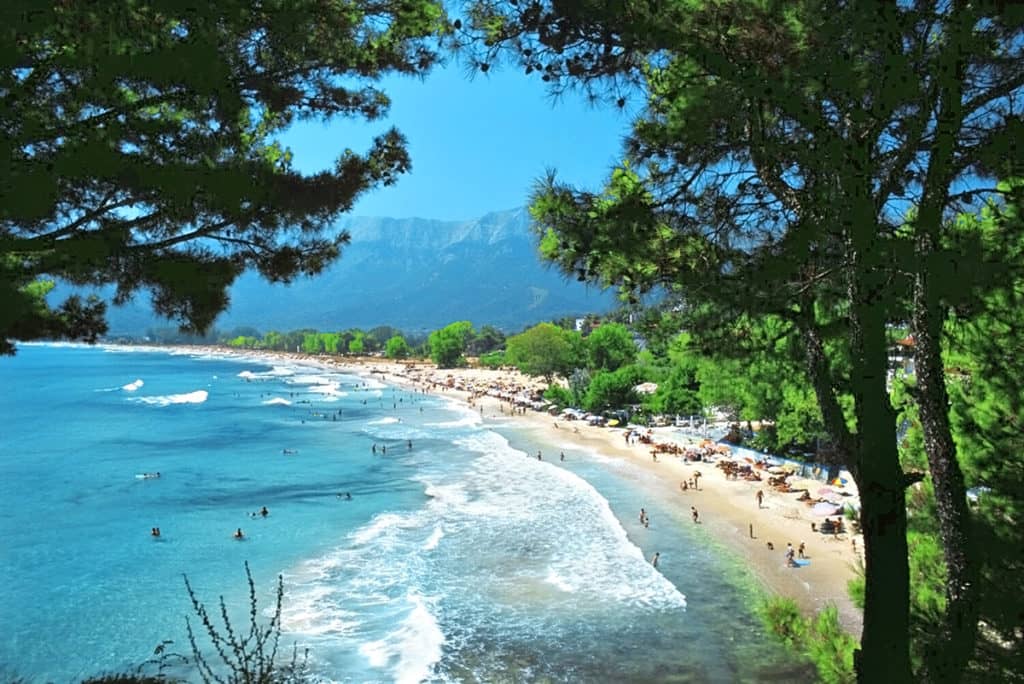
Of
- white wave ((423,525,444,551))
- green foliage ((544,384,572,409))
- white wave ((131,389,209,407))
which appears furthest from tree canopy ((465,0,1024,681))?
white wave ((131,389,209,407))

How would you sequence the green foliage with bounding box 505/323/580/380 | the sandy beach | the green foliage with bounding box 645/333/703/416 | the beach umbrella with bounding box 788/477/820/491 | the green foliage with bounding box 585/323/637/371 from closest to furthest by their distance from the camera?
the sandy beach
the beach umbrella with bounding box 788/477/820/491
the green foliage with bounding box 645/333/703/416
the green foliage with bounding box 585/323/637/371
the green foliage with bounding box 505/323/580/380

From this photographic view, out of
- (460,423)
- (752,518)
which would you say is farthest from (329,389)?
(752,518)

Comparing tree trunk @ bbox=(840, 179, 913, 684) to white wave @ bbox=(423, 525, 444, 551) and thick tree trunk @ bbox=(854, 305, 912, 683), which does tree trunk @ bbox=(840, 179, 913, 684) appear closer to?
thick tree trunk @ bbox=(854, 305, 912, 683)

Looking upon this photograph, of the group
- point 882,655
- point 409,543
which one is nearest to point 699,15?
point 882,655

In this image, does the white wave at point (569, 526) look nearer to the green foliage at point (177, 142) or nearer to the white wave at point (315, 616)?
the white wave at point (315, 616)

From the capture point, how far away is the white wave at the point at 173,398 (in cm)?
8056

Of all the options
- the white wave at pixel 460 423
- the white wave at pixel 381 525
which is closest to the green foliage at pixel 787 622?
the white wave at pixel 381 525

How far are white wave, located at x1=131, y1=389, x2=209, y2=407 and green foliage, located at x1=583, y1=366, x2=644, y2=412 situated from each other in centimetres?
5309

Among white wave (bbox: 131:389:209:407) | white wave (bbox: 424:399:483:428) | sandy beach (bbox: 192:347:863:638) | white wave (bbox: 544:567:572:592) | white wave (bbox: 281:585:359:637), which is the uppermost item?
sandy beach (bbox: 192:347:863:638)

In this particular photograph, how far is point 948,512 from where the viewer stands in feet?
15.1

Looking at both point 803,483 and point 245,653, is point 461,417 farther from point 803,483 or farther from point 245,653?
point 245,653

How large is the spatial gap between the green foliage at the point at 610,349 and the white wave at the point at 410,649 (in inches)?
1945

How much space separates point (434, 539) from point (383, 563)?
2.71 meters

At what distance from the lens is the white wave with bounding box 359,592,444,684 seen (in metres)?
14.7
